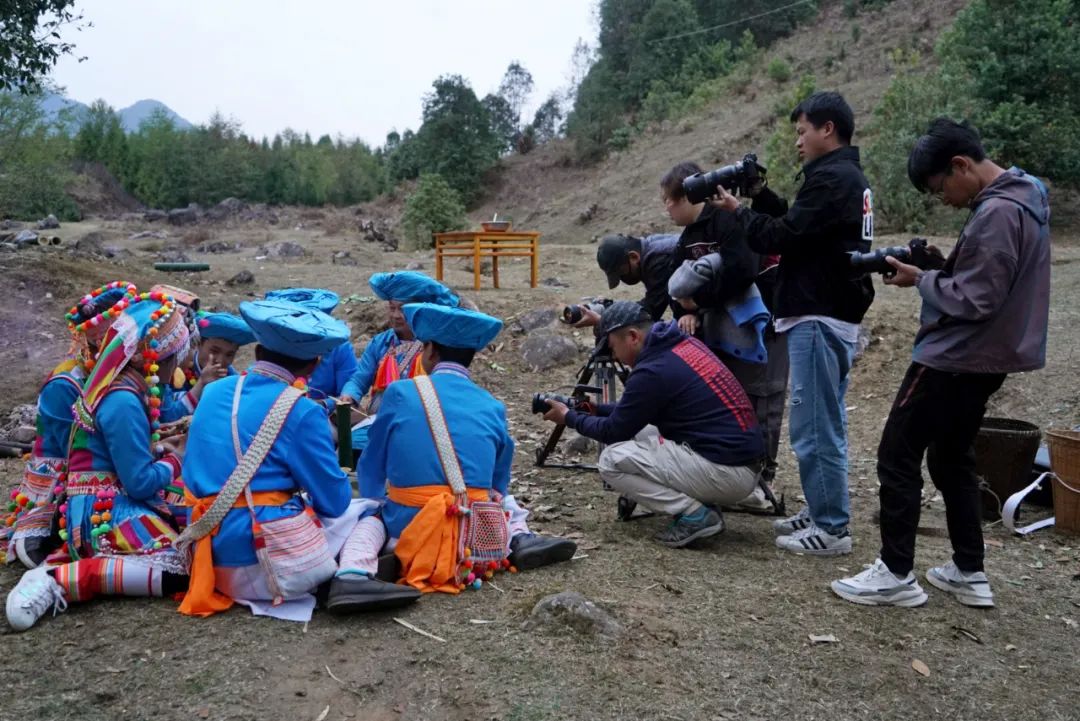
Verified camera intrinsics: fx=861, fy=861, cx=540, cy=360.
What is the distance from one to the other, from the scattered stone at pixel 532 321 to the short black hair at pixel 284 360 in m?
6.11

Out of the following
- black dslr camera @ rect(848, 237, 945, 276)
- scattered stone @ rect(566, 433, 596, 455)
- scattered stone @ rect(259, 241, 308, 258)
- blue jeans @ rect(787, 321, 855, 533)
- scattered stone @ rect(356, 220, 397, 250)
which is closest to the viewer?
black dslr camera @ rect(848, 237, 945, 276)

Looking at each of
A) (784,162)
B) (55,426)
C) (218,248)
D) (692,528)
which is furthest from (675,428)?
(218,248)

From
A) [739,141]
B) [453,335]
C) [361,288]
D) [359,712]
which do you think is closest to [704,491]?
[453,335]

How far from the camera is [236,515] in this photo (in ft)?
10.3

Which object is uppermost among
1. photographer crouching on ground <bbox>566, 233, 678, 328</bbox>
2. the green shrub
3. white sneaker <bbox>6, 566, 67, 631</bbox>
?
the green shrub

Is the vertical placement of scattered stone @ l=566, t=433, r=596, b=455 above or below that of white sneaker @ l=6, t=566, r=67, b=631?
below

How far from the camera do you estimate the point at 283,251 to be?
62.5 feet

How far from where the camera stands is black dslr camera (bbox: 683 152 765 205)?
387 centimetres

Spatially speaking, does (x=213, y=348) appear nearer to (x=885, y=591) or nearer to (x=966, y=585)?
(x=885, y=591)

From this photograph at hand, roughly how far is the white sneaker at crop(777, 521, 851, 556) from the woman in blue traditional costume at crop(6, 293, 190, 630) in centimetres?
263

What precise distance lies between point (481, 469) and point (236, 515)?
966 millimetres

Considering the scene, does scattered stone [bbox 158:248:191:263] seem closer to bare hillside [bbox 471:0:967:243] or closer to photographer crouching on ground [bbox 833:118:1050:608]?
bare hillside [bbox 471:0:967:243]

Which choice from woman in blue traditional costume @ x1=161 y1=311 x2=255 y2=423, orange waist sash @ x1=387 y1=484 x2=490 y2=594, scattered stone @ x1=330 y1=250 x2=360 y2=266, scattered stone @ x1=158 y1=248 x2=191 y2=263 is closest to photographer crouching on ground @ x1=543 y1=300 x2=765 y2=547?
orange waist sash @ x1=387 y1=484 x2=490 y2=594

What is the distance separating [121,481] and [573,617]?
1842mm
